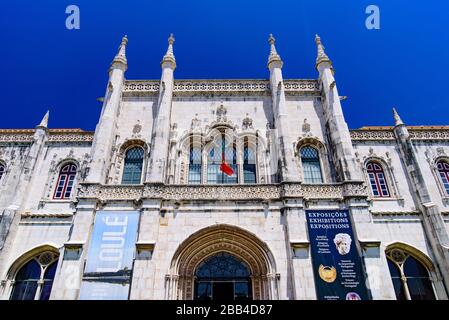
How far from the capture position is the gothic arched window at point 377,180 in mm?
17244

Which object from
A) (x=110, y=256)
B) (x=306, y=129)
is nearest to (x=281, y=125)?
(x=306, y=129)

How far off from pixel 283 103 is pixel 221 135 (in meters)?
4.02

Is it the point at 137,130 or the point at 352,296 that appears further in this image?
the point at 137,130

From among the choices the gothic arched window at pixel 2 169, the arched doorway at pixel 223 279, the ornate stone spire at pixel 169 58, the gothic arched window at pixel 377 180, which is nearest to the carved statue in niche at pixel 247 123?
the ornate stone spire at pixel 169 58

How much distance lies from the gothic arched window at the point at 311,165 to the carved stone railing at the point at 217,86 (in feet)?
13.6

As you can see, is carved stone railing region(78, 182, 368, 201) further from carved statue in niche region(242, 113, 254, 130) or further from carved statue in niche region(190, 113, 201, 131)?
carved statue in niche region(242, 113, 254, 130)

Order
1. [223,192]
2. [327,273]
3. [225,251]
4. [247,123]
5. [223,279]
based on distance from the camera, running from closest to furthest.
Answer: [327,273], [223,279], [225,251], [223,192], [247,123]

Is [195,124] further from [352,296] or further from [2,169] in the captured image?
[352,296]

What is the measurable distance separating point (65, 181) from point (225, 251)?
9.85 m

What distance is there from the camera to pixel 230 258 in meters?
15.0

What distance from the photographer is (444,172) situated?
18.0 metres

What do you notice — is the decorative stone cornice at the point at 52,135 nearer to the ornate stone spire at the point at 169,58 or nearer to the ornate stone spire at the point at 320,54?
the ornate stone spire at the point at 169,58
